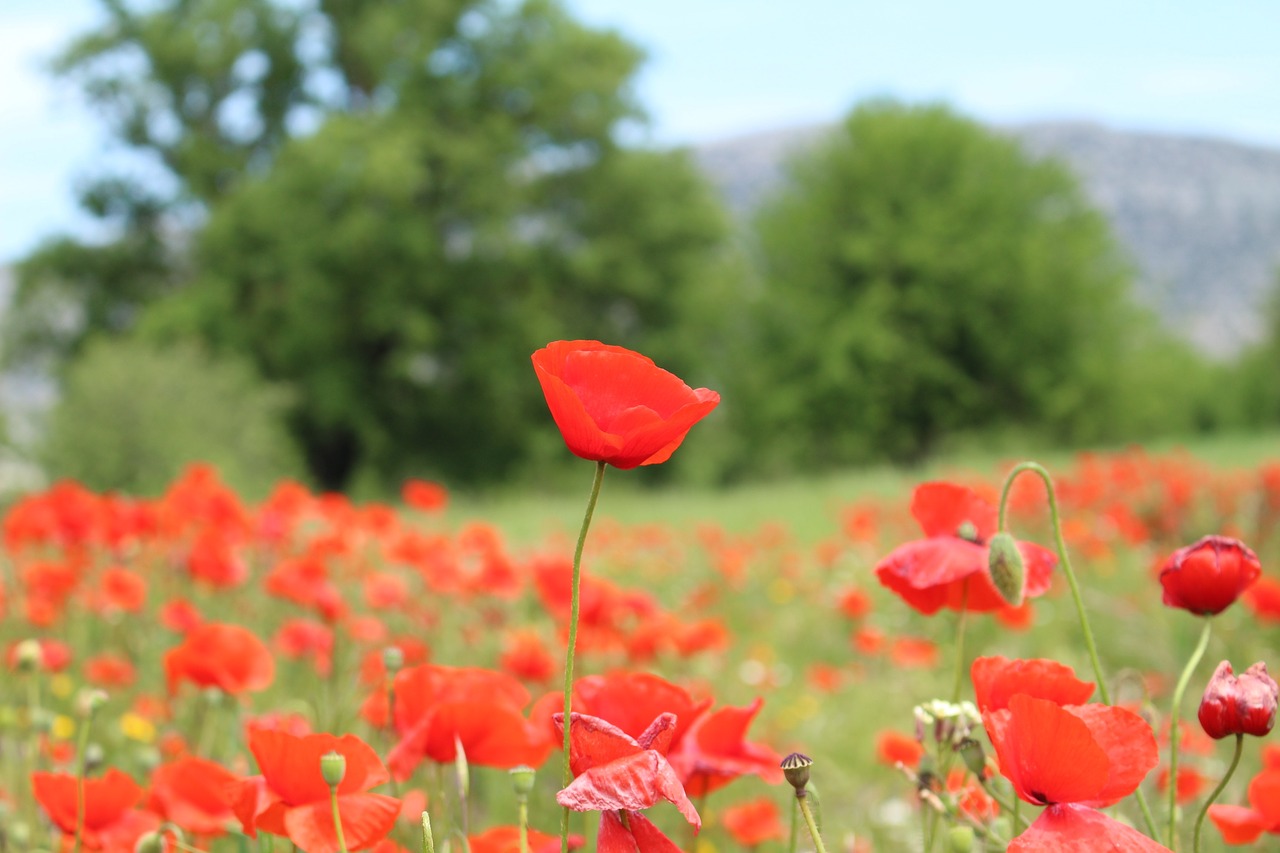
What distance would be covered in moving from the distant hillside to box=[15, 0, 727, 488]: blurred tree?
132791mm

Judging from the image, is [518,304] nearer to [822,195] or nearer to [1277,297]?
[822,195]

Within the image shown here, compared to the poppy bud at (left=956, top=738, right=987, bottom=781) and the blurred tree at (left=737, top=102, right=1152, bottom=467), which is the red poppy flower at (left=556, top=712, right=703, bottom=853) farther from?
the blurred tree at (left=737, top=102, right=1152, bottom=467)

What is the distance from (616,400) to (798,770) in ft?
0.79

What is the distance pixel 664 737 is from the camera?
0.65 meters

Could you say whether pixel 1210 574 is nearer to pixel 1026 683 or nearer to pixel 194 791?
pixel 1026 683

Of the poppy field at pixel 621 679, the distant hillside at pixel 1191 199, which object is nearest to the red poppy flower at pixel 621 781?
the poppy field at pixel 621 679

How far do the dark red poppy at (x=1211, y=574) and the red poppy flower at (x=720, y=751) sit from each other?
0.33 meters

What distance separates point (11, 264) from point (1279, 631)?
22.9 m

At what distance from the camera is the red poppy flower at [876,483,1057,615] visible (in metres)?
0.88

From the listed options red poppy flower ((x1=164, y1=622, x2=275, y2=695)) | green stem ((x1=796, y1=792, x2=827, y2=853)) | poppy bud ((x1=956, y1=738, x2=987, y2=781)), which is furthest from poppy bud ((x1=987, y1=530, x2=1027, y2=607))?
red poppy flower ((x1=164, y1=622, x2=275, y2=695))

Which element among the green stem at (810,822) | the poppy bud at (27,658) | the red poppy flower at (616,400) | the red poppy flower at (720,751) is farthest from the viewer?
the poppy bud at (27,658)

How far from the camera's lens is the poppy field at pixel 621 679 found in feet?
2.20

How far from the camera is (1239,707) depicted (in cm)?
71

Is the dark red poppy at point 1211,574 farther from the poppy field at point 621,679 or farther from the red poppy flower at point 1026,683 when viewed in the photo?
the red poppy flower at point 1026,683
